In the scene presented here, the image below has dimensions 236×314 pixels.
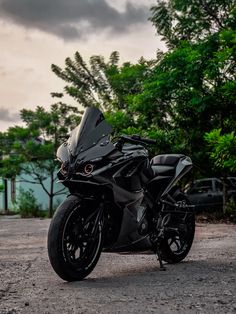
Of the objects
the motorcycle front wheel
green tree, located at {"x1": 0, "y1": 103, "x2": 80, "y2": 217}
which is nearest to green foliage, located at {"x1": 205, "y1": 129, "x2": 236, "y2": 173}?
the motorcycle front wheel

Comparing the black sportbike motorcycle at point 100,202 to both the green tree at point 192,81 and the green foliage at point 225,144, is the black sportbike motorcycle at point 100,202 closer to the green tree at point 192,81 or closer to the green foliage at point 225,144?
the green foliage at point 225,144

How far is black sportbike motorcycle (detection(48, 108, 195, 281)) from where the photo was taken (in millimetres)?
4992

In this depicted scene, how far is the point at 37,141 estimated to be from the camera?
32.1m

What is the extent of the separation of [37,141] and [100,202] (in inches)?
1071

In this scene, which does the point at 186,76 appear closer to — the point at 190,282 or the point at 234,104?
the point at 234,104

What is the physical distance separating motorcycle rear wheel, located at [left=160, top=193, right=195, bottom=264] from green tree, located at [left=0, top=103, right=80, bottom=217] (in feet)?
78.3

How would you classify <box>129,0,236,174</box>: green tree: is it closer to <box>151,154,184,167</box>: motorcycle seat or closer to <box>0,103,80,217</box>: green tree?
<box>151,154,184,167</box>: motorcycle seat

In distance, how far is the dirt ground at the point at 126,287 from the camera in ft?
12.9

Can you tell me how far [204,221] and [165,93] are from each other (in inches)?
145

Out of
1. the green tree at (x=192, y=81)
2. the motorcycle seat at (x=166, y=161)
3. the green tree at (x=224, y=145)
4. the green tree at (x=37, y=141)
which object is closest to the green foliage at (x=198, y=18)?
the green tree at (x=192, y=81)

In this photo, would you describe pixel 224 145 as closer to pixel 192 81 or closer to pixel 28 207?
pixel 192 81

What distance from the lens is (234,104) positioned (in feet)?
51.3

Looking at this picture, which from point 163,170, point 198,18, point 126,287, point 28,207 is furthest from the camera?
point 28,207

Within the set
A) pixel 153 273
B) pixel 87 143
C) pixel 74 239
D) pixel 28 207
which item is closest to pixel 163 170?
pixel 153 273
